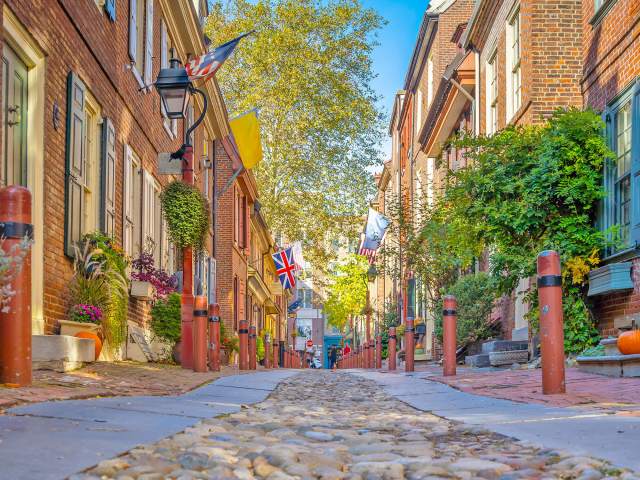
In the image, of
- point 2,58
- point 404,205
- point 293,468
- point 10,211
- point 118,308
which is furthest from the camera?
point 404,205

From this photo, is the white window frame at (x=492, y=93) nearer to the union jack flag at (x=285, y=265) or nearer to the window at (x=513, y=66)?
the window at (x=513, y=66)

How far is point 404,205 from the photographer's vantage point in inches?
961

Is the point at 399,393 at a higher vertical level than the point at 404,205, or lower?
lower

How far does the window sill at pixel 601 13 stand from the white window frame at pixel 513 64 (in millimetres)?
3372

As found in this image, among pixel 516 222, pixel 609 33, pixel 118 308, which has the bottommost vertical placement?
pixel 118 308

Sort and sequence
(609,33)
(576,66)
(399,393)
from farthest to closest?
(576,66) < (609,33) < (399,393)

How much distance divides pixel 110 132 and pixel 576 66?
23.4ft

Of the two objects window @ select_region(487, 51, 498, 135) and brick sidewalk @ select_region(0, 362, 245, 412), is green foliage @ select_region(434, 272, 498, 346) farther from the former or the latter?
brick sidewalk @ select_region(0, 362, 245, 412)

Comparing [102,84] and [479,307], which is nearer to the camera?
[102,84]

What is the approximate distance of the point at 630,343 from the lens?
9242 millimetres

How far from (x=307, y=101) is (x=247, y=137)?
371 inches

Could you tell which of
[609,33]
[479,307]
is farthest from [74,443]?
[479,307]

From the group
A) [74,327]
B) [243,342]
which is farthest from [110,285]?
[243,342]

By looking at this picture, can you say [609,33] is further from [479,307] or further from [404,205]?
[404,205]
